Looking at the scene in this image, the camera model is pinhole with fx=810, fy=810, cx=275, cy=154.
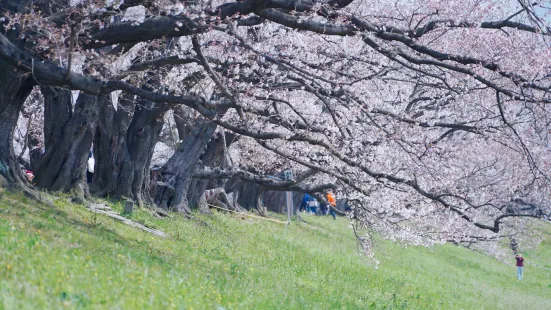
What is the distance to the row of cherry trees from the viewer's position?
13008mm

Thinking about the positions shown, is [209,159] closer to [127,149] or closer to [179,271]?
[127,149]

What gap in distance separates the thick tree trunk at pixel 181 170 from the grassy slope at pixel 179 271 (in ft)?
3.23

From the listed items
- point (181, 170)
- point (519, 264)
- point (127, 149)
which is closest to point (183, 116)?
point (181, 170)

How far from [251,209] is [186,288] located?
29.5m

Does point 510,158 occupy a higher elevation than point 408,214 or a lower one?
higher

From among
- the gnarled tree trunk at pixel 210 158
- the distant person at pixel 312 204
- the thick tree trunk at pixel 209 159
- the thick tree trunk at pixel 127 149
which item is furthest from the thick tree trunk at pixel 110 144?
the distant person at pixel 312 204

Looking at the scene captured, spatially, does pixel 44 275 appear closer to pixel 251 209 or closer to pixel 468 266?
pixel 251 209

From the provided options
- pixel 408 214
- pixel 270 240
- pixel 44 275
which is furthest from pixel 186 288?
pixel 270 240

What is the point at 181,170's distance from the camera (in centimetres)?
2317

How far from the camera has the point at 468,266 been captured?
4353 centimetres

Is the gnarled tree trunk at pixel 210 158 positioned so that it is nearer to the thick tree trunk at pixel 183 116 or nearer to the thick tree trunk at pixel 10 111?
the thick tree trunk at pixel 183 116

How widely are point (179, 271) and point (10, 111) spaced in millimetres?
5302

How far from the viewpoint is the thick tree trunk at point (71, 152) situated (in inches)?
694

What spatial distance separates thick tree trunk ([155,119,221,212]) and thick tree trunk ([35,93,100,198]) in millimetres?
4820
